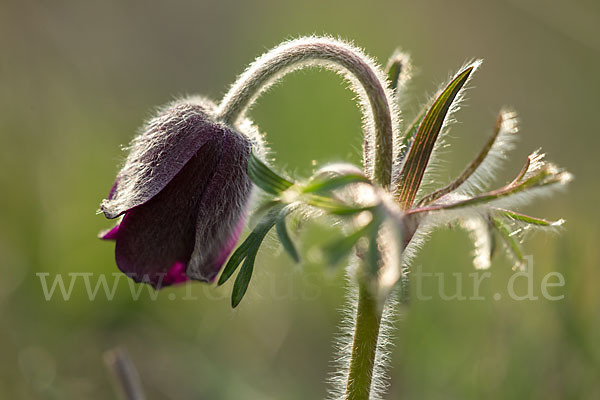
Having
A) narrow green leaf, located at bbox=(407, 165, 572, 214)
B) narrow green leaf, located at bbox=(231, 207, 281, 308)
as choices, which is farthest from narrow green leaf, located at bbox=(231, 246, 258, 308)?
narrow green leaf, located at bbox=(407, 165, 572, 214)

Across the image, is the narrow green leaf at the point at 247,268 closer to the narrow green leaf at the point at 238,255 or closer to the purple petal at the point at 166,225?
the narrow green leaf at the point at 238,255

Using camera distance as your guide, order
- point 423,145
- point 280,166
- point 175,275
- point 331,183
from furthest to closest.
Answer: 1. point 280,166
2. point 175,275
3. point 423,145
4. point 331,183

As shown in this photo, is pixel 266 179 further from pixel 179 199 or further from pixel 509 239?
pixel 509 239

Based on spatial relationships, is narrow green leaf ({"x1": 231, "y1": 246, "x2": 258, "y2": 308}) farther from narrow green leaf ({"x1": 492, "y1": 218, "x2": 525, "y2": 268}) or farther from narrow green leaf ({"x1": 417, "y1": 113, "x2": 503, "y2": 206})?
narrow green leaf ({"x1": 492, "y1": 218, "x2": 525, "y2": 268})

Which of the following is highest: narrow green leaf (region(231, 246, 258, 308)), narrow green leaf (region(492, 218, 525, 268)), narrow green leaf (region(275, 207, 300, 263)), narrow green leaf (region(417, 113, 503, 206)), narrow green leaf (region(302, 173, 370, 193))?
narrow green leaf (region(417, 113, 503, 206))

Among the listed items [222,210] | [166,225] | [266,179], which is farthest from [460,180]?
[166,225]

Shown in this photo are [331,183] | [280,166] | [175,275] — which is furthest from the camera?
[280,166]
